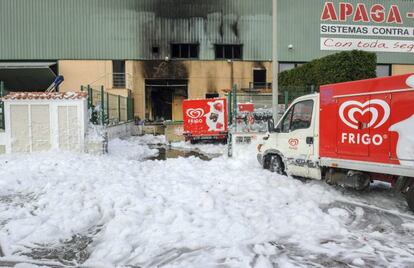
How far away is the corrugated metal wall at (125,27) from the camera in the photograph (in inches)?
1353

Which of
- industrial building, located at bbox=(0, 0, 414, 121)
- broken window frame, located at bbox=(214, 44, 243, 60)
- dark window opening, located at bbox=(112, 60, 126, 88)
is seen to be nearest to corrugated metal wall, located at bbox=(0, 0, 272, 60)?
industrial building, located at bbox=(0, 0, 414, 121)

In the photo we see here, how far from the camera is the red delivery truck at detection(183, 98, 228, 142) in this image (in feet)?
67.9

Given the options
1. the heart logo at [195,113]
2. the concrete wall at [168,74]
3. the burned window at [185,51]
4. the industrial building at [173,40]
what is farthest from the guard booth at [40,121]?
the burned window at [185,51]

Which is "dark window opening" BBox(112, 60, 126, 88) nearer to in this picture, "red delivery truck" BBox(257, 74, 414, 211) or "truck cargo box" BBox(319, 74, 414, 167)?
"red delivery truck" BBox(257, 74, 414, 211)

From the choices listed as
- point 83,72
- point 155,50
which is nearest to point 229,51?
point 155,50

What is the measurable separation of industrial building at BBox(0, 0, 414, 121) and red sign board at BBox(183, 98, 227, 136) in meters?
14.7

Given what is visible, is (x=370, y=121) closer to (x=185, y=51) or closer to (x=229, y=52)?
(x=229, y=52)

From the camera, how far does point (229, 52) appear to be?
36.2m

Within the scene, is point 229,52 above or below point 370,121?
above

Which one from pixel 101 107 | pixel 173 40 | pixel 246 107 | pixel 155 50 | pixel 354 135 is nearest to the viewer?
pixel 354 135

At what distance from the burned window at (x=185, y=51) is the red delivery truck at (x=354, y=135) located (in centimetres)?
2662

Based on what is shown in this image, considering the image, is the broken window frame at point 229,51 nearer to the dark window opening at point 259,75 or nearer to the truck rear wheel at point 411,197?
the dark window opening at point 259,75

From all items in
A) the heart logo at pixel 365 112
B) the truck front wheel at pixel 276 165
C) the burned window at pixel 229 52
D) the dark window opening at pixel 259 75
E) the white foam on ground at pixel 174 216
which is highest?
the burned window at pixel 229 52

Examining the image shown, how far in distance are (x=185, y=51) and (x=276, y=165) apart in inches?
1057
